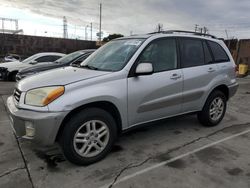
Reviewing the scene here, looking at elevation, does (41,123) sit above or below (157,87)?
below

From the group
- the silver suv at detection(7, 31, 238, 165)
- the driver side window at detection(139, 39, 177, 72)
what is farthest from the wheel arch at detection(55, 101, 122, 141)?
the driver side window at detection(139, 39, 177, 72)

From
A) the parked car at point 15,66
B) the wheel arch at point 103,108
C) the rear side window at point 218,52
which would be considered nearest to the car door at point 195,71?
the rear side window at point 218,52

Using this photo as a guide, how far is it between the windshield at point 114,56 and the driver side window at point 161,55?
0.19 meters

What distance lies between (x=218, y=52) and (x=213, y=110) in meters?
1.15

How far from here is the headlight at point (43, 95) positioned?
10.2 ft

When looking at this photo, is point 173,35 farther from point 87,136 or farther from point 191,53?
point 87,136

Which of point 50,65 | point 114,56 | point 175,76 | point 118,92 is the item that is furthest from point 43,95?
point 50,65

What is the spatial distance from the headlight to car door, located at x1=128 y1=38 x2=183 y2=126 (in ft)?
3.37

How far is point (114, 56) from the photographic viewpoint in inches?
161

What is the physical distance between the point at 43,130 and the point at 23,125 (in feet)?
0.97

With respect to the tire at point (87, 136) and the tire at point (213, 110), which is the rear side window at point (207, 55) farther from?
the tire at point (87, 136)

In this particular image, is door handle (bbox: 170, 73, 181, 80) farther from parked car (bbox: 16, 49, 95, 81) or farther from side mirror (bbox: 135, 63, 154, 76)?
parked car (bbox: 16, 49, 95, 81)

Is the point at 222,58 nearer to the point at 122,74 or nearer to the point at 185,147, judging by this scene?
the point at 185,147

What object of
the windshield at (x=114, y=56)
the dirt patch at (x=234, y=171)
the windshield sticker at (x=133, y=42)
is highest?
the windshield sticker at (x=133, y=42)
